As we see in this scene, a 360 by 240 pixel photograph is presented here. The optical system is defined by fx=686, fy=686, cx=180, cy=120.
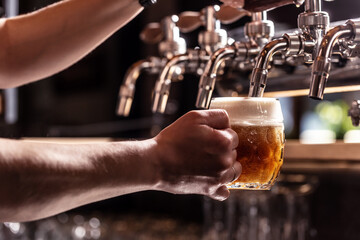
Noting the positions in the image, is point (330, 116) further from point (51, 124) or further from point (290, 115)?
point (51, 124)

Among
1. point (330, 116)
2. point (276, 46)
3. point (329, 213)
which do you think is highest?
point (276, 46)

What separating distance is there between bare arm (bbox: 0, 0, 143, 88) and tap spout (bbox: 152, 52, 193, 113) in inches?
8.2

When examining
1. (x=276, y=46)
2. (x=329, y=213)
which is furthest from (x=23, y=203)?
(x=329, y=213)

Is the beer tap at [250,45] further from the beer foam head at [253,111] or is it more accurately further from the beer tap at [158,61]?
the beer tap at [158,61]

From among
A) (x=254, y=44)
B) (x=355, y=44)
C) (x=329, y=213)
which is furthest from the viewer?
(x=329, y=213)

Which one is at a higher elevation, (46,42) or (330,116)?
(46,42)

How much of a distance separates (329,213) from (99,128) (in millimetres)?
1986

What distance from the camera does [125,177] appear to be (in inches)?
40.9

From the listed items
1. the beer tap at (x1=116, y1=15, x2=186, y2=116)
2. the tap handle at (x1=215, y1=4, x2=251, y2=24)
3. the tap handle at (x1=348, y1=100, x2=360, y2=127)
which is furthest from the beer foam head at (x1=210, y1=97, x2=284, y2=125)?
the beer tap at (x1=116, y1=15, x2=186, y2=116)

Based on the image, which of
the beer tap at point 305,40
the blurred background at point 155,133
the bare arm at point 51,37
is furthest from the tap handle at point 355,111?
the bare arm at point 51,37

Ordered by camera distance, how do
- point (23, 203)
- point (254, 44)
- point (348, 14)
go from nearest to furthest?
point (23, 203)
point (254, 44)
point (348, 14)

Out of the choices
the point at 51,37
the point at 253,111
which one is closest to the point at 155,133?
the point at 51,37

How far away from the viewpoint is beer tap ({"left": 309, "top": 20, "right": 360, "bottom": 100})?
3.49 ft

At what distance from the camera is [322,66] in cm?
107
